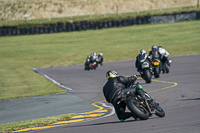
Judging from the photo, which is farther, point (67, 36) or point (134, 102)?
point (67, 36)

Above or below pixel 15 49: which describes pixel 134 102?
above

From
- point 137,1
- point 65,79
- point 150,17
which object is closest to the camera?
point 65,79

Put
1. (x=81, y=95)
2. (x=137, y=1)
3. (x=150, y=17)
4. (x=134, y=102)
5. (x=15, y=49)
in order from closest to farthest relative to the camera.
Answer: (x=134, y=102), (x=81, y=95), (x=15, y=49), (x=150, y=17), (x=137, y=1)

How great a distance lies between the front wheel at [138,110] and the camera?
8.89 metres

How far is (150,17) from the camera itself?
1882 inches

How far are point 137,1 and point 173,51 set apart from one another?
129 ft

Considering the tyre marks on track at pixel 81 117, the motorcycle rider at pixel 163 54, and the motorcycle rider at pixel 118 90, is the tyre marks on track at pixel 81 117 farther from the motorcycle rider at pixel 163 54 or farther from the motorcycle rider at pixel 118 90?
the motorcycle rider at pixel 163 54

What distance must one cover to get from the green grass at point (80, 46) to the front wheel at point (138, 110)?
45.6ft

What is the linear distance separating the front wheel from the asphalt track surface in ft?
0.51

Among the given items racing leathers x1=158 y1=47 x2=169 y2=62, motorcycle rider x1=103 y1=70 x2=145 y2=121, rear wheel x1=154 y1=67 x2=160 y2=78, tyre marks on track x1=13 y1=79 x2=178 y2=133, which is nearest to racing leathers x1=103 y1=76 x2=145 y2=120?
motorcycle rider x1=103 y1=70 x2=145 y2=121

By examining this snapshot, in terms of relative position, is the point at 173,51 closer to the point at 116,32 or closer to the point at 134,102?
the point at 116,32

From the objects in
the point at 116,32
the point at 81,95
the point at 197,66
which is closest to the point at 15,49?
the point at 116,32

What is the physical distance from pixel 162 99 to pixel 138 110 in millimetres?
4595

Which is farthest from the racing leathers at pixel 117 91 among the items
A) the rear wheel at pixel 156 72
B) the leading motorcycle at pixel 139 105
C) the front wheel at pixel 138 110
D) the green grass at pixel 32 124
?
the rear wheel at pixel 156 72
